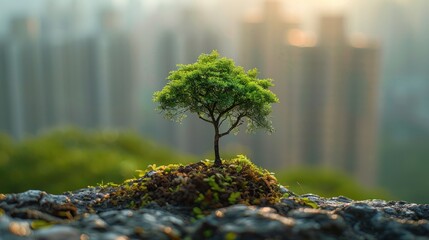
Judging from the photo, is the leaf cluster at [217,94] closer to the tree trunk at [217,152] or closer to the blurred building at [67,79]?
the tree trunk at [217,152]

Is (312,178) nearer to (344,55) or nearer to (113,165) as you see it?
(113,165)

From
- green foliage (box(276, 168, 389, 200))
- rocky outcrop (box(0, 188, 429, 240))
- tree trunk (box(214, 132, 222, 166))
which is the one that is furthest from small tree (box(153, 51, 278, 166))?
green foliage (box(276, 168, 389, 200))

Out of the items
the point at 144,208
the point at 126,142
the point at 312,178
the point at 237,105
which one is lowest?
the point at 312,178

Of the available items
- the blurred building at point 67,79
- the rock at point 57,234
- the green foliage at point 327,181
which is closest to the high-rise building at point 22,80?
the blurred building at point 67,79

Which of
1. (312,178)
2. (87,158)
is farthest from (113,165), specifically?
(312,178)

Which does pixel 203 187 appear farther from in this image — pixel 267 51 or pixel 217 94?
pixel 267 51

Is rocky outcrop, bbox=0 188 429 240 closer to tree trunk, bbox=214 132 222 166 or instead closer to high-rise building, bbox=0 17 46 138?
tree trunk, bbox=214 132 222 166
